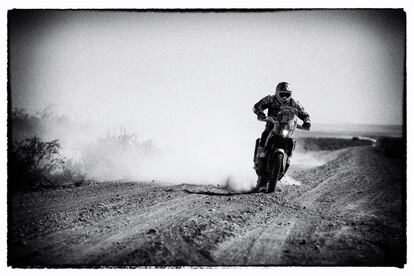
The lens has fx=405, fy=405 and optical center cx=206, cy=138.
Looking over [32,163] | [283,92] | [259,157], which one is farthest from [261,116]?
[32,163]

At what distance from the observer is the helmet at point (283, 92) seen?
19.1 feet

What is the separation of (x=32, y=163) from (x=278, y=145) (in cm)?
364

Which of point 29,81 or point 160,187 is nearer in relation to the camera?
point 29,81

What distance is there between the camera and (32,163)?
19.5ft

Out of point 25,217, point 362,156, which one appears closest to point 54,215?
point 25,217

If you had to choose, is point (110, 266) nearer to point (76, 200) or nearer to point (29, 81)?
point (76, 200)

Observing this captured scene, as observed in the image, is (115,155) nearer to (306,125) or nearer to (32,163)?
(32,163)

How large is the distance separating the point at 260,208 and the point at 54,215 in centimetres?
268

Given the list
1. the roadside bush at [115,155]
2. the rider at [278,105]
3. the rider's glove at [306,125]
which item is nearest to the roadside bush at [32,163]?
the roadside bush at [115,155]

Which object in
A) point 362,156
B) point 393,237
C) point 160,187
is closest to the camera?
point 393,237

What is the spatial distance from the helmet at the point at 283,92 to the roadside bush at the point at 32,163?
11.4 feet

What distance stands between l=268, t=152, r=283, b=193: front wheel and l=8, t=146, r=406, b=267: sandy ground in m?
0.23

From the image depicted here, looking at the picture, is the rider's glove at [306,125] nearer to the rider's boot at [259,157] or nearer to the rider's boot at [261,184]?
the rider's boot at [259,157]

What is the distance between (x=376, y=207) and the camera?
5473 mm
